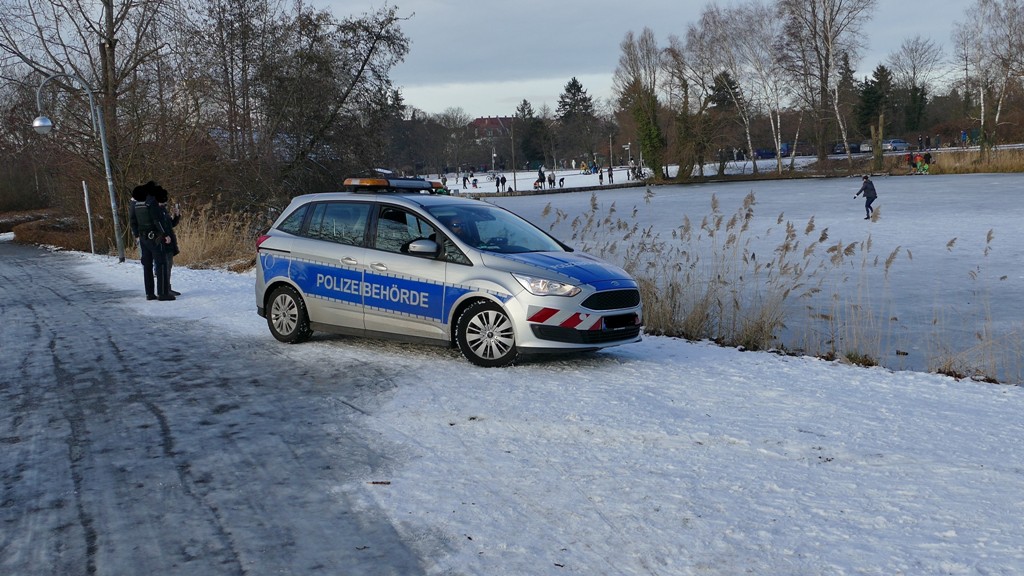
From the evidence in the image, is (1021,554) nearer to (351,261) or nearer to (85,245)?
(351,261)

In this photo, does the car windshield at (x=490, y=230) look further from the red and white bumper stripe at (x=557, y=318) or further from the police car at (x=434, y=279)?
the red and white bumper stripe at (x=557, y=318)

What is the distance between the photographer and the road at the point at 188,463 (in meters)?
4.14

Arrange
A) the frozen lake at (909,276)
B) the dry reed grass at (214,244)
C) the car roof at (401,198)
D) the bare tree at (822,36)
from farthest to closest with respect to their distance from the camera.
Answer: the bare tree at (822,36), the dry reed grass at (214,244), the frozen lake at (909,276), the car roof at (401,198)

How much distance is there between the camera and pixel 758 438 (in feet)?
19.0

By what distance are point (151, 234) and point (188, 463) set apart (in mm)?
9777

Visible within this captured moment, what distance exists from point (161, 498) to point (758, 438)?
12.0ft

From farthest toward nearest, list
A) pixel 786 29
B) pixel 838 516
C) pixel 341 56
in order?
pixel 786 29, pixel 341 56, pixel 838 516

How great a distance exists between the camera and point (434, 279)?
838 centimetres

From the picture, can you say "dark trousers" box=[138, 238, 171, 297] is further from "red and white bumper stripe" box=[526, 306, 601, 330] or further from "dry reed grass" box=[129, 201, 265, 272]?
"red and white bumper stripe" box=[526, 306, 601, 330]

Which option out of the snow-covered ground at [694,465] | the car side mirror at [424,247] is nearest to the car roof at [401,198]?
the car side mirror at [424,247]

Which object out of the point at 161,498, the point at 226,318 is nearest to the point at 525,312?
the point at 161,498

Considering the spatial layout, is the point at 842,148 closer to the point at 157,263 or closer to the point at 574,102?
the point at 574,102

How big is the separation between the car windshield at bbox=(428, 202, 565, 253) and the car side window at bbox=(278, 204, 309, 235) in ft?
5.64

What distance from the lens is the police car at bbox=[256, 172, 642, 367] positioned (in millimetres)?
7914
